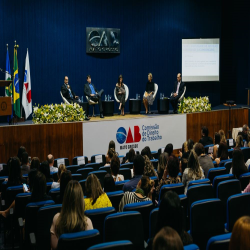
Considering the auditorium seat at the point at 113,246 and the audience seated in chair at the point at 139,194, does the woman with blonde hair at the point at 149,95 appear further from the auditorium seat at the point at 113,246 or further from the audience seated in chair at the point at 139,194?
the auditorium seat at the point at 113,246

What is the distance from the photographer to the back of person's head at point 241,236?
2016 mm

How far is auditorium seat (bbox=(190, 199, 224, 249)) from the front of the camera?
11.3 feet

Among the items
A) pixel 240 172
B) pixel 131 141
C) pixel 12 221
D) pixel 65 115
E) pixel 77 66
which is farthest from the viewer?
pixel 77 66

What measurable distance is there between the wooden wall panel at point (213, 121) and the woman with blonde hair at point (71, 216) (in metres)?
9.15

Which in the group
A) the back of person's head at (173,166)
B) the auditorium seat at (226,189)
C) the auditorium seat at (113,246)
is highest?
the back of person's head at (173,166)

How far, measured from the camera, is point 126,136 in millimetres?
10953

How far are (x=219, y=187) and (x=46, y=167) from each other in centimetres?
231

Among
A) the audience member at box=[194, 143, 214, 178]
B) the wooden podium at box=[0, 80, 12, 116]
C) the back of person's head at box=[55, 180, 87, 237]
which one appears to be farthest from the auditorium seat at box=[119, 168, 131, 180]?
the wooden podium at box=[0, 80, 12, 116]

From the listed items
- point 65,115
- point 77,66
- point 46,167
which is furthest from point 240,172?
point 77,66

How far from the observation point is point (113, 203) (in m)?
A: 4.32

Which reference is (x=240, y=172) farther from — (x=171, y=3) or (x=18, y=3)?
(x=171, y=3)

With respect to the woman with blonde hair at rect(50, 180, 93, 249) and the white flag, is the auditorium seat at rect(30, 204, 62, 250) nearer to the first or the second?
the woman with blonde hair at rect(50, 180, 93, 249)

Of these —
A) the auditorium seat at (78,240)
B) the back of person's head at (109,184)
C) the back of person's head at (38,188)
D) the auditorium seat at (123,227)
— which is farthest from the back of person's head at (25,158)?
the auditorium seat at (78,240)

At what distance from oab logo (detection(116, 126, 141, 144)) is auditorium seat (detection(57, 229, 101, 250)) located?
26.5ft
